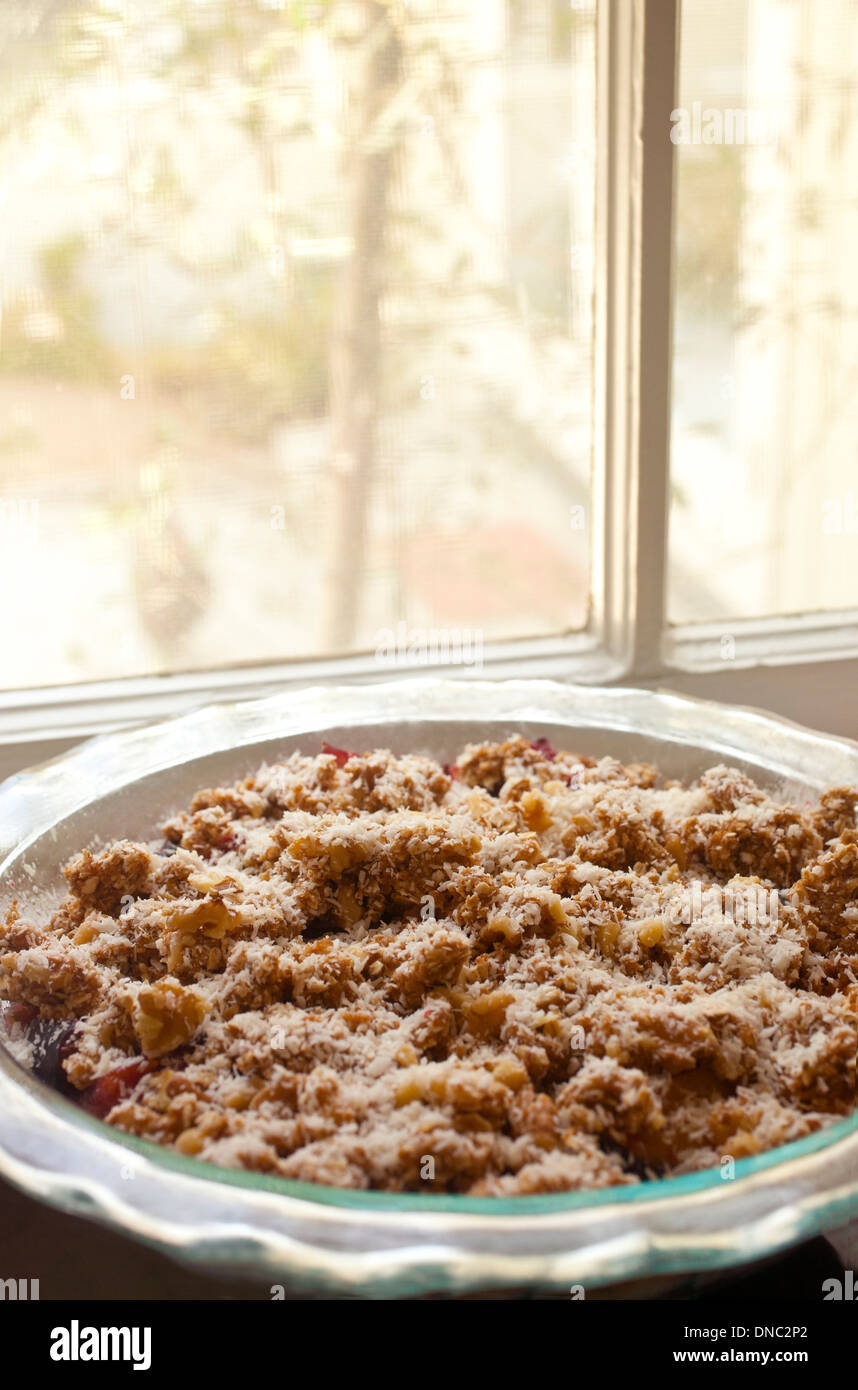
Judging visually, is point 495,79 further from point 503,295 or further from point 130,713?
point 130,713

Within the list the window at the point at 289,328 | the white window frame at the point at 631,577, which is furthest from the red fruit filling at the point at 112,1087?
the window at the point at 289,328

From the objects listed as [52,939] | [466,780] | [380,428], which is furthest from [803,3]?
[52,939]

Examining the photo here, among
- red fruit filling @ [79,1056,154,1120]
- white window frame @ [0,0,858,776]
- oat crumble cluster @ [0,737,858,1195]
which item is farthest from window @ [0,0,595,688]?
red fruit filling @ [79,1056,154,1120]

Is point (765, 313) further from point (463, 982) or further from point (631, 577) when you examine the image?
point (463, 982)

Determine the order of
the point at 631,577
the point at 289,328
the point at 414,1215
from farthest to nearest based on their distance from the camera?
the point at 631,577 → the point at 289,328 → the point at 414,1215

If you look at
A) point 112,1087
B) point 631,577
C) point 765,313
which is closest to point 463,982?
point 112,1087
